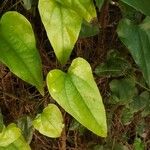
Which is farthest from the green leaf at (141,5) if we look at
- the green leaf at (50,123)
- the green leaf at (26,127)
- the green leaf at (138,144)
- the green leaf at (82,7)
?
the green leaf at (138,144)

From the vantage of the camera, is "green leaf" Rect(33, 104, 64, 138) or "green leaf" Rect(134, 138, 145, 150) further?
"green leaf" Rect(134, 138, 145, 150)

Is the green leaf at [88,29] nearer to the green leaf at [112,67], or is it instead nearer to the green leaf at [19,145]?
the green leaf at [112,67]

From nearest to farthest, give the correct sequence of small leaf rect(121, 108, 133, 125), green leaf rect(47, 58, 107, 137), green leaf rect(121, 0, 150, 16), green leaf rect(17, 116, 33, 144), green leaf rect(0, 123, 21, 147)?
green leaf rect(121, 0, 150, 16) → green leaf rect(47, 58, 107, 137) → green leaf rect(0, 123, 21, 147) → green leaf rect(17, 116, 33, 144) → small leaf rect(121, 108, 133, 125)

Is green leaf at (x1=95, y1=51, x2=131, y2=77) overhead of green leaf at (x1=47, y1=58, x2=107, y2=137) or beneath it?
beneath

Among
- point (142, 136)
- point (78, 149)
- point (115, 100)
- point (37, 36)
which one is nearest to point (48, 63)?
point (37, 36)

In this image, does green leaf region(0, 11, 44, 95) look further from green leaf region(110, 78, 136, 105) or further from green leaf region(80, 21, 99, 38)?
green leaf region(110, 78, 136, 105)

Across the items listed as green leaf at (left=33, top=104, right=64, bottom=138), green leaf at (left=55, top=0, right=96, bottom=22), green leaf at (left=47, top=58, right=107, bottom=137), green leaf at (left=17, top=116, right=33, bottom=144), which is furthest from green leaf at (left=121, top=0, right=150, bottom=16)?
green leaf at (left=17, top=116, right=33, bottom=144)

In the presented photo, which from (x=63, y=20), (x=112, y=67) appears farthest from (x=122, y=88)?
(x=63, y=20)
